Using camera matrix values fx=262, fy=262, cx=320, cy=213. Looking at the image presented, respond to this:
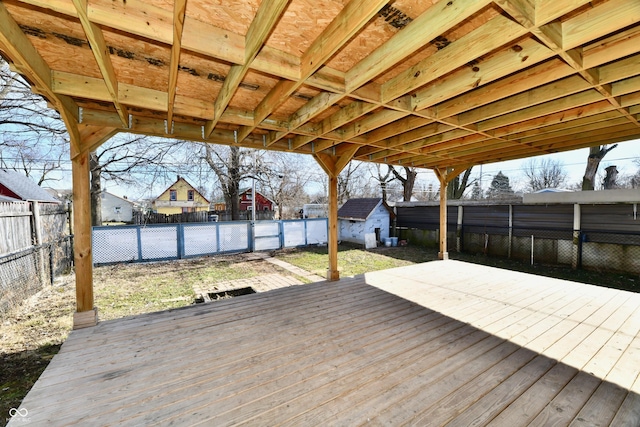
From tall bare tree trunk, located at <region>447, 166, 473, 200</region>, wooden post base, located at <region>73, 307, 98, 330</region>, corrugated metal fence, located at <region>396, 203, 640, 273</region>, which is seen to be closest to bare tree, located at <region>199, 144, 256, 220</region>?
corrugated metal fence, located at <region>396, 203, 640, 273</region>

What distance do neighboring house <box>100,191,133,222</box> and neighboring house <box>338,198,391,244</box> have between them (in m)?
30.2

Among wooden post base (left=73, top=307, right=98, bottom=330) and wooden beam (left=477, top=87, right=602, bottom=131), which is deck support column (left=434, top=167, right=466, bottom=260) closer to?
wooden beam (left=477, top=87, right=602, bottom=131)

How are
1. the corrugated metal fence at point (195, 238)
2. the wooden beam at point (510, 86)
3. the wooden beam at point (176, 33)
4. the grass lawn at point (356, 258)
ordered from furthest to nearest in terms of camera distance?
the corrugated metal fence at point (195, 238), the grass lawn at point (356, 258), the wooden beam at point (510, 86), the wooden beam at point (176, 33)

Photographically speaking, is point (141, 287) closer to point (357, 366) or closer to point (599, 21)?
point (357, 366)

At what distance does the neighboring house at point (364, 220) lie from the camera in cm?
1095

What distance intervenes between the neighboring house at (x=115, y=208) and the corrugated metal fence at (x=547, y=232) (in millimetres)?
34014

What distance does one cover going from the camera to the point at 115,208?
31.6 m

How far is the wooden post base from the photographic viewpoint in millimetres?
2990

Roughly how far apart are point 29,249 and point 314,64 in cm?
606

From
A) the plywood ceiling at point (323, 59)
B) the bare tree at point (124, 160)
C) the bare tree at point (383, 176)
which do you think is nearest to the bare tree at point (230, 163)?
the bare tree at point (124, 160)

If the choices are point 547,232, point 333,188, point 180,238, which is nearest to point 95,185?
point 180,238

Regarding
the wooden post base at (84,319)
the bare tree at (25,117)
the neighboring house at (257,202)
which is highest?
the bare tree at (25,117)

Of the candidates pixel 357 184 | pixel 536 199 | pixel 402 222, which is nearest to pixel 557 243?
pixel 536 199

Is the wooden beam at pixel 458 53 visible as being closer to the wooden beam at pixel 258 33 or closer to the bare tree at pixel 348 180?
the wooden beam at pixel 258 33
